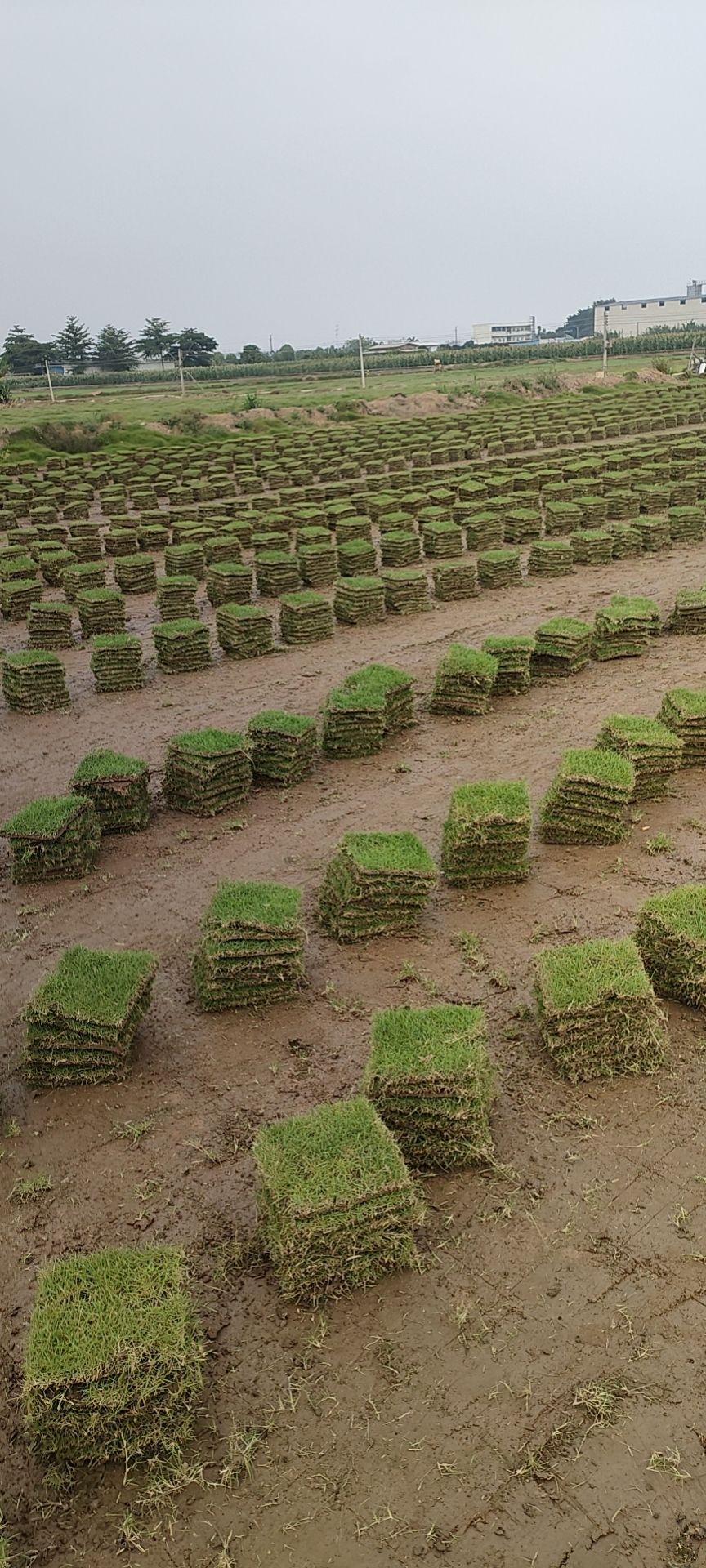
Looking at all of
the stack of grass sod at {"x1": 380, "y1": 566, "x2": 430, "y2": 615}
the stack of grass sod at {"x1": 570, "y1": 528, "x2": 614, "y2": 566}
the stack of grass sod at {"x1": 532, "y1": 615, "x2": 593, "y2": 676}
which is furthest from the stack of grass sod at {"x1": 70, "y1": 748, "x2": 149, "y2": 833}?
the stack of grass sod at {"x1": 570, "y1": 528, "x2": 614, "y2": 566}

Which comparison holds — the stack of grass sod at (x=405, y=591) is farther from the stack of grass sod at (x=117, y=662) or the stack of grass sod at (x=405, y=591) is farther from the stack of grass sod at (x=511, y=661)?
the stack of grass sod at (x=117, y=662)

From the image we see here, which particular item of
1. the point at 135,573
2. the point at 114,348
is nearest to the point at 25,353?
the point at 114,348

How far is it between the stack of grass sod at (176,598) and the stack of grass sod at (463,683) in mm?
7219

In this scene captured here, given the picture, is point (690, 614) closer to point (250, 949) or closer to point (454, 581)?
point (454, 581)

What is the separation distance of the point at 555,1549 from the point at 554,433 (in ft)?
149

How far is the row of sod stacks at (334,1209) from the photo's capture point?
6492 millimetres

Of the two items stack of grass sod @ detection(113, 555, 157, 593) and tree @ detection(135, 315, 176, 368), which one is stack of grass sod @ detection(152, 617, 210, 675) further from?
tree @ detection(135, 315, 176, 368)

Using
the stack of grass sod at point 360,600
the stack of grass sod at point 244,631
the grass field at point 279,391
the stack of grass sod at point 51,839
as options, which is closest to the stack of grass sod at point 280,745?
the stack of grass sod at point 51,839

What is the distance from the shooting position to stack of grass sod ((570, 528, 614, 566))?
24.9m

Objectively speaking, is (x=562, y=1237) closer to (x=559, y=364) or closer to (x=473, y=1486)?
(x=473, y=1486)

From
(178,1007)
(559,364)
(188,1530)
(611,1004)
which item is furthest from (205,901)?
(559,364)

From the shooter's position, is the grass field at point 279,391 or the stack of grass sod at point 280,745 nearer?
Answer: the stack of grass sod at point 280,745

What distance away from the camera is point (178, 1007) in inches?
383

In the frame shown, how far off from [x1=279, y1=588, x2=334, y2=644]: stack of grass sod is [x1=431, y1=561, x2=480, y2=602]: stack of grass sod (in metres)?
3.41
